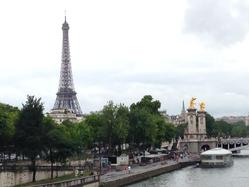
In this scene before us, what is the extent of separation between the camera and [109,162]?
284 feet

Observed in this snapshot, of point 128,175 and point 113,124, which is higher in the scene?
point 113,124

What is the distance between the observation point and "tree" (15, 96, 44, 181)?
6078 centimetres

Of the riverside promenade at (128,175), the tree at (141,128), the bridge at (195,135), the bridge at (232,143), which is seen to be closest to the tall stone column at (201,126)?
the bridge at (195,135)

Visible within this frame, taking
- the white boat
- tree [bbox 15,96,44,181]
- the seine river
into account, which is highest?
tree [bbox 15,96,44,181]

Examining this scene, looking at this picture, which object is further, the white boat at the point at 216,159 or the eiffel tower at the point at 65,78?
the eiffel tower at the point at 65,78

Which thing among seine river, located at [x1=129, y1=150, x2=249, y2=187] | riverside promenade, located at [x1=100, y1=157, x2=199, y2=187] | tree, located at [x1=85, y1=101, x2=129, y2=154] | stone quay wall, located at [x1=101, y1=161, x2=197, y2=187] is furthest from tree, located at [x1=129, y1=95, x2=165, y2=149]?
seine river, located at [x1=129, y1=150, x2=249, y2=187]

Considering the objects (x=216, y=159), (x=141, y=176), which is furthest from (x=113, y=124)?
(x=216, y=159)

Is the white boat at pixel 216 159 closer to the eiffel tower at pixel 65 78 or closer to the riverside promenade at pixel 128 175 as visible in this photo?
the riverside promenade at pixel 128 175

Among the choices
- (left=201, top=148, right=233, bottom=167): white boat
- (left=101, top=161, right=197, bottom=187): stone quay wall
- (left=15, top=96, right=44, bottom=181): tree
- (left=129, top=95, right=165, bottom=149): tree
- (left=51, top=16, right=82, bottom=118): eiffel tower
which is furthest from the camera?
(left=51, top=16, right=82, bottom=118): eiffel tower

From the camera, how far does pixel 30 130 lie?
61.2 meters

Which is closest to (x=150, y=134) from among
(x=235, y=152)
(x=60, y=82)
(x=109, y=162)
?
(x=109, y=162)

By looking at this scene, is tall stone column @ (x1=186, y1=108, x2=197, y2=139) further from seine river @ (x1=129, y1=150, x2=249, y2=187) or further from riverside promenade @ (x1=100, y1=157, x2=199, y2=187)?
seine river @ (x1=129, y1=150, x2=249, y2=187)

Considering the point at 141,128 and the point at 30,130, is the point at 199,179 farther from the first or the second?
the point at 30,130

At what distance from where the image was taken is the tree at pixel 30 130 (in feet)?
199
